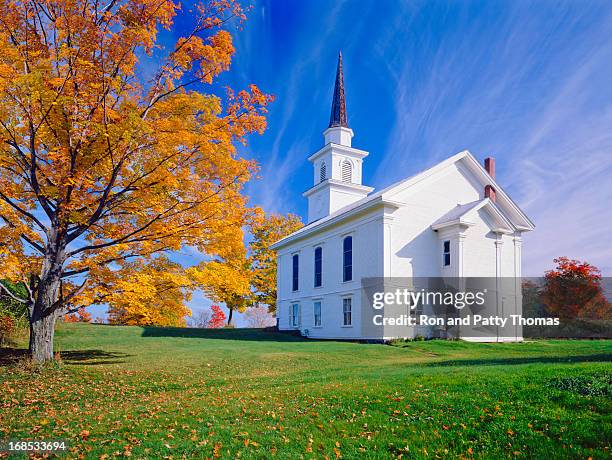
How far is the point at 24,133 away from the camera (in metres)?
13.2

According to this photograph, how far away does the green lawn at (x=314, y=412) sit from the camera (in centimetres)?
629

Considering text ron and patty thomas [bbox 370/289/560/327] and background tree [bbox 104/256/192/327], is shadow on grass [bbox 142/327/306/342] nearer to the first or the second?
text ron and patty thomas [bbox 370/289/560/327]

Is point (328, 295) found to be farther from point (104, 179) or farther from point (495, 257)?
point (104, 179)

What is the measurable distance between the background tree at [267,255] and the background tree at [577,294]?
2218 cm

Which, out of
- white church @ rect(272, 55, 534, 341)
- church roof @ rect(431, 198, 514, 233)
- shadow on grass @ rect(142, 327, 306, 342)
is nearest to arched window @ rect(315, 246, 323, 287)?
white church @ rect(272, 55, 534, 341)


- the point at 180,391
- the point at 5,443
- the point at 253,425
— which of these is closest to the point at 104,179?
the point at 180,391

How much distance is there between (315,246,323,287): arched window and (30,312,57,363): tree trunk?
17755mm

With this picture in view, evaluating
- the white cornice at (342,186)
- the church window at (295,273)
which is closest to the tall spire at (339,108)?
the white cornice at (342,186)

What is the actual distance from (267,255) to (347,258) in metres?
18.3

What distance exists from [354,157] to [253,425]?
103 feet

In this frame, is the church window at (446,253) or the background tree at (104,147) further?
the church window at (446,253)

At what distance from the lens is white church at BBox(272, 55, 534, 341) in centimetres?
2478

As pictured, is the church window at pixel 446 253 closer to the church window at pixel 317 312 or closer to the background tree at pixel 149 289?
the church window at pixel 317 312

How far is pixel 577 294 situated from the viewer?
1378 inches
